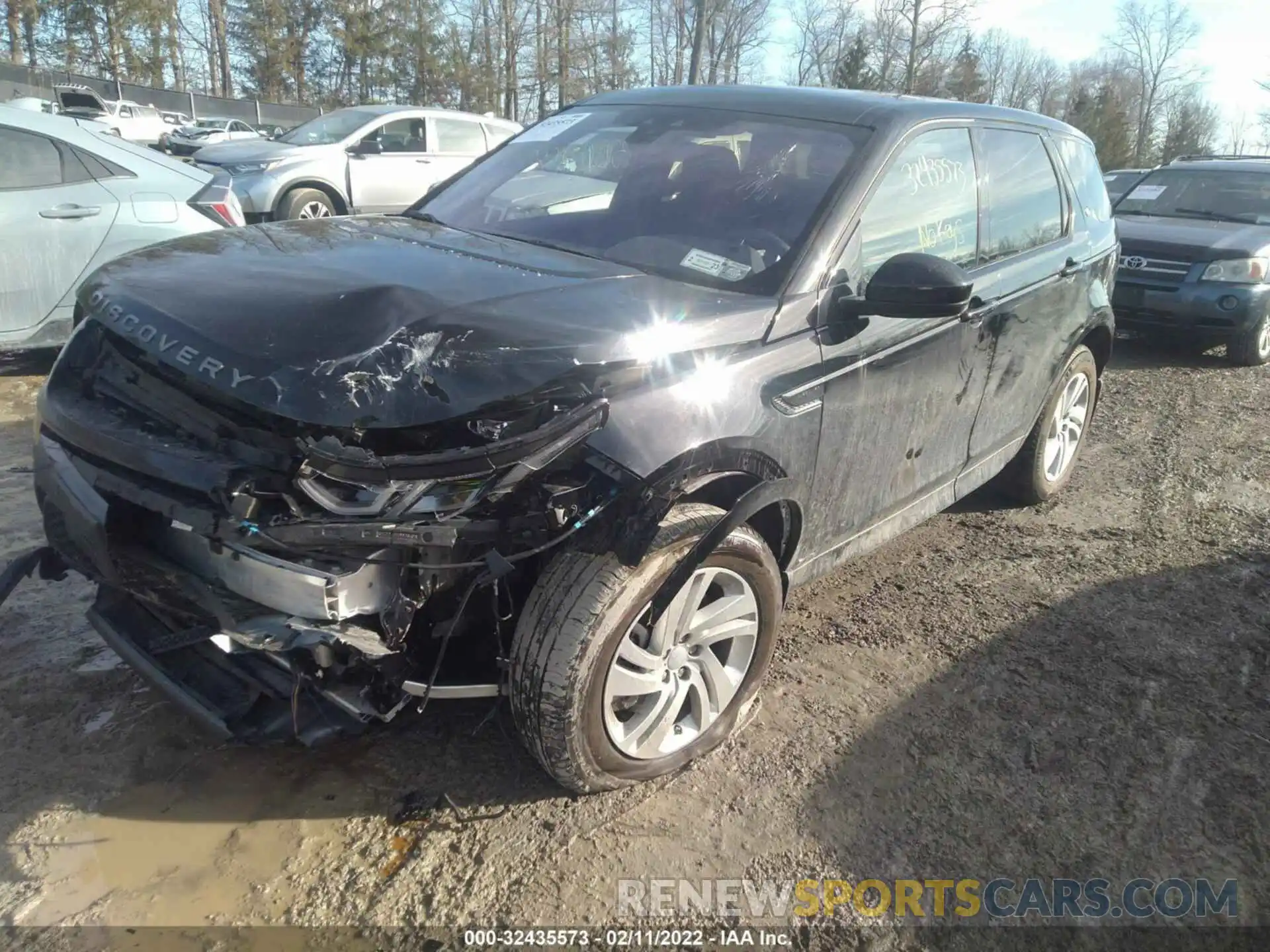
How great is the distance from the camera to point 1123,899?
241 cm

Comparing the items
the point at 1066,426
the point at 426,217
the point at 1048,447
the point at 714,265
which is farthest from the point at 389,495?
the point at 1066,426

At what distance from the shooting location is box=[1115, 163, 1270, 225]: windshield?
889 cm

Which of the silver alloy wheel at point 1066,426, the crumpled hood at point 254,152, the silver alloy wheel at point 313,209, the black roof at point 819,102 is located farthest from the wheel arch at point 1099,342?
the crumpled hood at point 254,152

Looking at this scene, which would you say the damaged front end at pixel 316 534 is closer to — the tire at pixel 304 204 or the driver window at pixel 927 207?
the driver window at pixel 927 207

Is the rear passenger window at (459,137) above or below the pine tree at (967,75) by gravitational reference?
below

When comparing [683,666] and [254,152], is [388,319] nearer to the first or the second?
[683,666]

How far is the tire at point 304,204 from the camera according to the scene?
10.3 meters

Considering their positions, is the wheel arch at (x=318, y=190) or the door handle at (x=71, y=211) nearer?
the door handle at (x=71, y=211)

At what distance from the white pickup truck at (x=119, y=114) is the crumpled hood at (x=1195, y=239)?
24.0m

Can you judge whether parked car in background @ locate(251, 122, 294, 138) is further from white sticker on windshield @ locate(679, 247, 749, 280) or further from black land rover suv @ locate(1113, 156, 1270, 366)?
white sticker on windshield @ locate(679, 247, 749, 280)

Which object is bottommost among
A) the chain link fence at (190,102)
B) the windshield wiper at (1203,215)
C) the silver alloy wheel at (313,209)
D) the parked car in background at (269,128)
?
the silver alloy wheel at (313,209)

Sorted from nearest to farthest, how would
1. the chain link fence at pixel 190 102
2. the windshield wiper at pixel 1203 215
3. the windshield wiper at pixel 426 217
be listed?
1. the windshield wiper at pixel 426 217
2. the windshield wiper at pixel 1203 215
3. the chain link fence at pixel 190 102

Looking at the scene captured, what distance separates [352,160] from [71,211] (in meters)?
5.89

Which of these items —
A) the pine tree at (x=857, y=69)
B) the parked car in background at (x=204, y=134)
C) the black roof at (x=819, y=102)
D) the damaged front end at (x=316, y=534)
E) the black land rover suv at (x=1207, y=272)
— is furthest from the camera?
the pine tree at (x=857, y=69)
